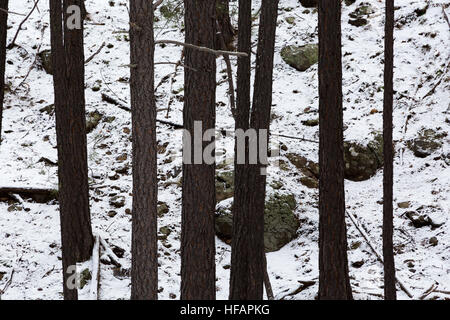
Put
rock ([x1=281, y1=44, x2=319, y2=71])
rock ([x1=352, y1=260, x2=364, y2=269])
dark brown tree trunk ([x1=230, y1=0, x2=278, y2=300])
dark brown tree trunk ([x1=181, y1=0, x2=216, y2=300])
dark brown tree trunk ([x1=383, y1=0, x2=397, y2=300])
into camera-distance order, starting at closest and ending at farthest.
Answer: dark brown tree trunk ([x1=181, y1=0, x2=216, y2=300]) → dark brown tree trunk ([x1=383, y1=0, x2=397, y2=300]) → dark brown tree trunk ([x1=230, y1=0, x2=278, y2=300]) → rock ([x1=352, y1=260, x2=364, y2=269]) → rock ([x1=281, y1=44, x2=319, y2=71])

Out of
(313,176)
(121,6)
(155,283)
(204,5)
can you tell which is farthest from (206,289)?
(121,6)

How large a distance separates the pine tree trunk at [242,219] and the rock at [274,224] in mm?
2132

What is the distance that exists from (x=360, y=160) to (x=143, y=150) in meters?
7.04

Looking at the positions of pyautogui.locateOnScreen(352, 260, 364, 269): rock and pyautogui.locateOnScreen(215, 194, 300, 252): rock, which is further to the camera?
pyautogui.locateOnScreen(215, 194, 300, 252): rock

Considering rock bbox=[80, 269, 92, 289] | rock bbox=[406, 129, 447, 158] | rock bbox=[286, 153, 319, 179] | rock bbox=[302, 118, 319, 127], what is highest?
rock bbox=[302, 118, 319, 127]

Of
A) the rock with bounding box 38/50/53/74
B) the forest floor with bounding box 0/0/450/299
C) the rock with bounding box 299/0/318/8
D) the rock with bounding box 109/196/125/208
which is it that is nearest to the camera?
the forest floor with bounding box 0/0/450/299

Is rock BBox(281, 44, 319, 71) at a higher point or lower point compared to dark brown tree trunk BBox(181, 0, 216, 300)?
higher

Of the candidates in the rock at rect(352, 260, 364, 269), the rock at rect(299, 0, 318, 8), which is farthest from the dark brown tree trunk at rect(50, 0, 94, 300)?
the rock at rect(299, 0, 318, 8)

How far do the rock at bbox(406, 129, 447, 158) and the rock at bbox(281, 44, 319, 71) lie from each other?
384 centimetres

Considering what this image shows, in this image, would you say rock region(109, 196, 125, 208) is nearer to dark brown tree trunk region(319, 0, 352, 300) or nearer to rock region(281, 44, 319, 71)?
dark brown tree trunk region(319, 0, 352, 300)

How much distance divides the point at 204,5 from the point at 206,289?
3.19 meters

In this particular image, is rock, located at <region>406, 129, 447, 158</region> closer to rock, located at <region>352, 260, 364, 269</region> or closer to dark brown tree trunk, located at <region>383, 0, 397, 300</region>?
rock, located at <region>352, 260, 364, 269</region>

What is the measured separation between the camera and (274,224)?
1027 centimetres

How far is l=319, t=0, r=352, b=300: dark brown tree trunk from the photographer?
22.1ft
